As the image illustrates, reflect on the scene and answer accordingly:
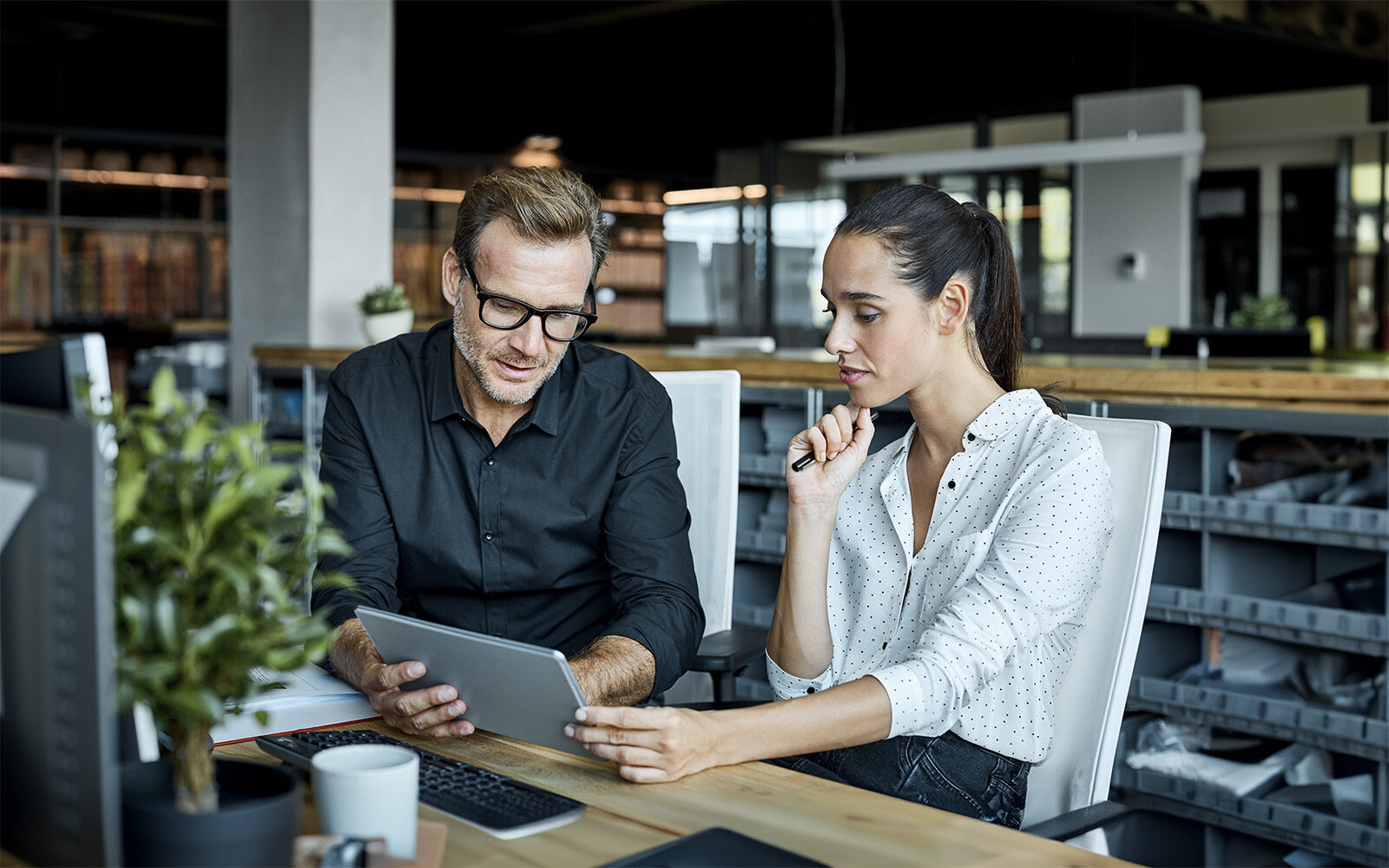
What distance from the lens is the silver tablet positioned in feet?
3.66

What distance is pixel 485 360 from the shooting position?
1.78m

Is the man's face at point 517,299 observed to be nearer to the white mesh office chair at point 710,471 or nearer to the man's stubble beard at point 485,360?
the man's stubble beard at point 485,360

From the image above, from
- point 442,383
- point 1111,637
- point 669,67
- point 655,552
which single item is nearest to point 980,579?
point 1111,637

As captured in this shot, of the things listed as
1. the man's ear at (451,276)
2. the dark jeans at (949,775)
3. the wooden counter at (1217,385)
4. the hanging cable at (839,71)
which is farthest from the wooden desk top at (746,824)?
the hanging cable at (839,71)

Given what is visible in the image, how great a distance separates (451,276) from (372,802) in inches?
44.0

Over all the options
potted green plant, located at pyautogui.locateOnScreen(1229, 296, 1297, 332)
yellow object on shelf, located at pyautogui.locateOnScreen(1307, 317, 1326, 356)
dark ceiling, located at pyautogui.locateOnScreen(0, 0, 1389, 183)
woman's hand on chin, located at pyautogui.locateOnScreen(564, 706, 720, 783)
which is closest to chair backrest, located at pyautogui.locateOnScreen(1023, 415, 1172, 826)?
woman's hand on chin, located at pyautogui.locateOnScreen(564, 706, 720, 783)

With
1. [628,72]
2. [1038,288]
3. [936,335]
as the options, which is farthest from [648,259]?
[936,335]

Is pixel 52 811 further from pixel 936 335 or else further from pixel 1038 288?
pixel 1038 288

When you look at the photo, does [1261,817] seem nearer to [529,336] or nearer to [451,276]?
[529,336]

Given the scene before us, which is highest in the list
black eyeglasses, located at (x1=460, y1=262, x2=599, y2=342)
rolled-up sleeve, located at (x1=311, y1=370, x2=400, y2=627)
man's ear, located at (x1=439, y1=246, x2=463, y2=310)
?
man's ear, located at (x1=439, y1=246, x2=463, y2=310)

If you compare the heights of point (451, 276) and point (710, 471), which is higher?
point (451, 276)

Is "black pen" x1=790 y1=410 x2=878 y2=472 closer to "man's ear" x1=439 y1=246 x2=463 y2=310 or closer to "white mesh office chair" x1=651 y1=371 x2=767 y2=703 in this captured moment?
"white mesh office chair" x1=651 y1=371 x2=767 y2=703

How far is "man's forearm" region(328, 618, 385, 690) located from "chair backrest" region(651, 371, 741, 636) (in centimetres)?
72

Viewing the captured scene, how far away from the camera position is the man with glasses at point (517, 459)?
68.6 inches
